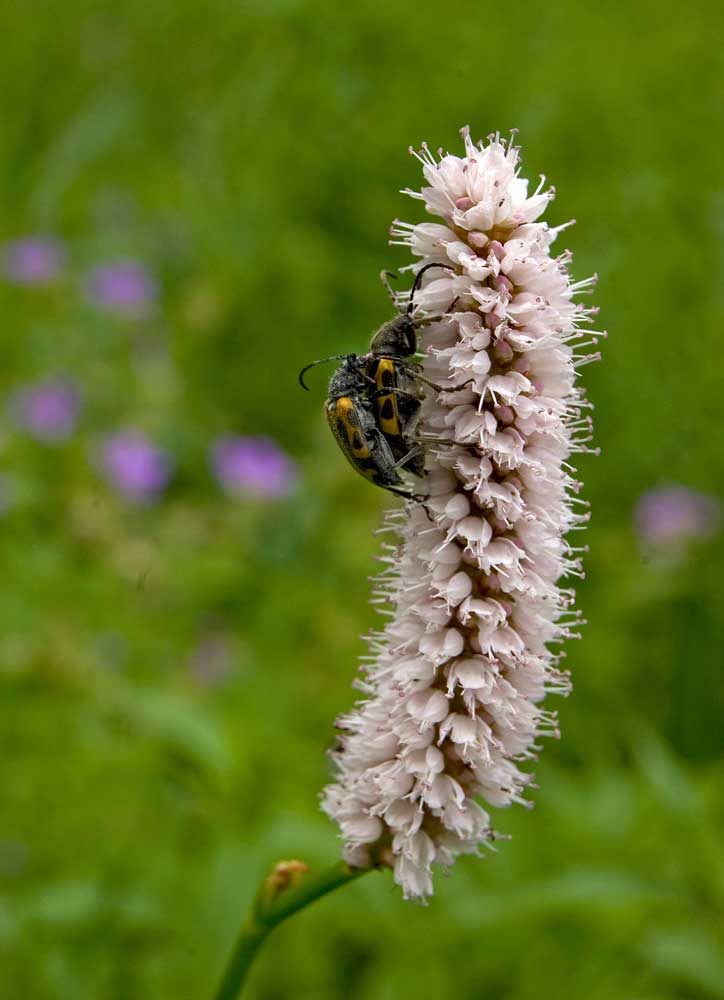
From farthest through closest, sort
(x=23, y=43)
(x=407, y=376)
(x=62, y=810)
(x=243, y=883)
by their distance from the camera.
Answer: (x=23, y=43) < (x=62, y=810) < (x=243, y=883) < (x=407, y=376)

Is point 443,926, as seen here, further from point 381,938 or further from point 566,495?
point 566,495

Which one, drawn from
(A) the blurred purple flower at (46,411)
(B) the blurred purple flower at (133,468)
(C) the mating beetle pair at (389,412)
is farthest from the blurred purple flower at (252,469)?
(C) the mating beetle pair at (389,412)

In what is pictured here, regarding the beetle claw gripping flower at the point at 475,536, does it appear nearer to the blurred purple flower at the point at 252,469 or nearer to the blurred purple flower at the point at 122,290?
the blurred purple flower at the point at 252,469

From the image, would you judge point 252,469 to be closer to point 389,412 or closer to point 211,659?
point 211,659

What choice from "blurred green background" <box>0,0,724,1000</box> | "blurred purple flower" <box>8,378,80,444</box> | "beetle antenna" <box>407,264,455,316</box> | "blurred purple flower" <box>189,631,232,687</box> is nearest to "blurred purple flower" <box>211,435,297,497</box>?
"blurred green background" <box>0,0,724,1000</box>

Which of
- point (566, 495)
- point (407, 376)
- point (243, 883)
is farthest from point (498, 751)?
point (243, 883)

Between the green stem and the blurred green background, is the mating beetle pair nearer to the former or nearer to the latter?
the green stem
